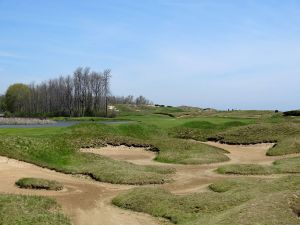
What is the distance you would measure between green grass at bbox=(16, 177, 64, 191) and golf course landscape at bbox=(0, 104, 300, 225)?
62 millimetres

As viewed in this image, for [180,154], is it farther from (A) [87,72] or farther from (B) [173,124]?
(A) [87,72]

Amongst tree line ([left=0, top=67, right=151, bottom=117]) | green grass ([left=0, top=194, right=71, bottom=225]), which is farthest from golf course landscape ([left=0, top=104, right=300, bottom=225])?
tree line ([left=0, top=67, right=151, bottom=117])

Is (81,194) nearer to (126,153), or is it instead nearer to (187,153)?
(187,153)

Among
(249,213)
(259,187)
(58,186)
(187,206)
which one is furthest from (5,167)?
(249,213)

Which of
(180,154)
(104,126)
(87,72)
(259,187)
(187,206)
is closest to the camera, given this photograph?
(187,206)

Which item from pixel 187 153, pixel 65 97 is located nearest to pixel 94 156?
pixel 187 153

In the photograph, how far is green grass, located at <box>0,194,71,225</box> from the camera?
63.4ft

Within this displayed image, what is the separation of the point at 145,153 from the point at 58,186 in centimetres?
1944

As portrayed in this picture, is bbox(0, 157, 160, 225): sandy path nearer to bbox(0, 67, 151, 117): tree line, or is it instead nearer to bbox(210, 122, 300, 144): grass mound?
bbox(210, 122, 300, 144): grass mound

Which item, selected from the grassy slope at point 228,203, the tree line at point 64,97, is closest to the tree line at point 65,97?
the tree line at point 64,97

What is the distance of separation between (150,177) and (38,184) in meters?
7.93

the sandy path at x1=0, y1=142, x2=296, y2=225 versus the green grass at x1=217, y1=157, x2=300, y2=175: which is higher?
the green grass at x1=217, y1=157, x2=300, y2=175

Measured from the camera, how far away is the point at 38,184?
92.2 feet

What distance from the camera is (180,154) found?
44.0 m
